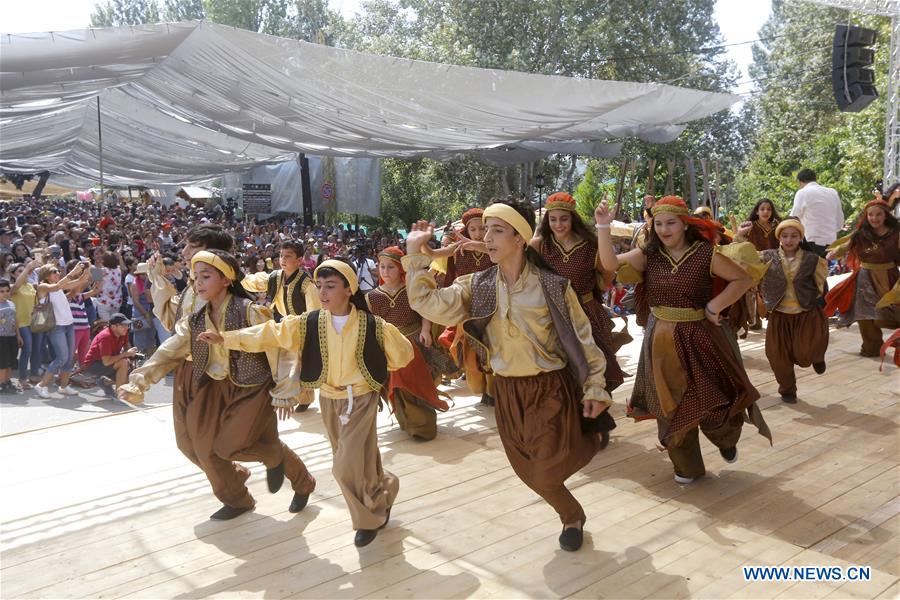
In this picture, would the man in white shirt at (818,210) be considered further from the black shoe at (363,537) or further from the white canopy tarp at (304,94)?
the black shoe at (363,537)

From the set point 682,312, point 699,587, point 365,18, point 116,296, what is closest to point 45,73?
point 116,296

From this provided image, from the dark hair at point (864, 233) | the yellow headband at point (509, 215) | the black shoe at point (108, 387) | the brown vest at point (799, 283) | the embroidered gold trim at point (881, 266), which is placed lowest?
the black shoe at point (108, 387)

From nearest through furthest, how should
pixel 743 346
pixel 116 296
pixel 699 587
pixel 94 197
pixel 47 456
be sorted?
1. pixel 699 587
2. pixel 47 456
3. pixel 743 346
4. pixel 116 296
5. pixel 94 197

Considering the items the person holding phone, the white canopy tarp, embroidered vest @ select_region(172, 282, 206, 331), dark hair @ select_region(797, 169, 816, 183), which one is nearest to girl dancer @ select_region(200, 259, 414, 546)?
embroidered vest @ select_region(172, 282, 206, 331)

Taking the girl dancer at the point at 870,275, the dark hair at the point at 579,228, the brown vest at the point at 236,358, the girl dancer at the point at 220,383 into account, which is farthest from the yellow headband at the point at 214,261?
the girl dancer at the point at 870,275

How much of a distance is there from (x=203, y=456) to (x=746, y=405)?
2898mm

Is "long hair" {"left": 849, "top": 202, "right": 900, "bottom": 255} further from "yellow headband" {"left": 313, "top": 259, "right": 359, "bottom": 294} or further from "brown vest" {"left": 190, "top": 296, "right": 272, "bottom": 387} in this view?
"brown vest" {"left": 190, "top": 296, "right": 272, "bottom": 387}

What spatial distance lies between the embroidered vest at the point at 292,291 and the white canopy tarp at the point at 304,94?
302 cm

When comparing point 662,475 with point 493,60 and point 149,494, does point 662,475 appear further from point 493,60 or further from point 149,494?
point 493,60

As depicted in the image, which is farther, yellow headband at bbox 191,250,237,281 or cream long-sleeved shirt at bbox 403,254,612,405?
yellow headband at bbox 191,250,237,281

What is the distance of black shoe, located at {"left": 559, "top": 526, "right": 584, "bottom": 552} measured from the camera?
3752mm

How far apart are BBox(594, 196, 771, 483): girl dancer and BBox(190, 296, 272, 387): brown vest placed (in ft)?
6.15

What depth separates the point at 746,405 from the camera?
443 cm

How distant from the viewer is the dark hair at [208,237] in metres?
4.57
